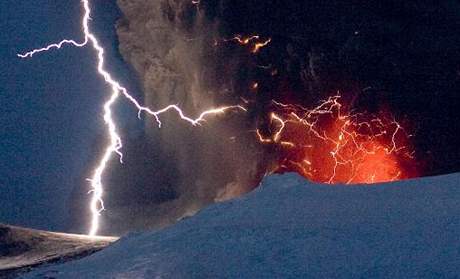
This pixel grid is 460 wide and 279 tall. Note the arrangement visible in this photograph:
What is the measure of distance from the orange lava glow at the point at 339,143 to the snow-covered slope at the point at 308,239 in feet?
18.3

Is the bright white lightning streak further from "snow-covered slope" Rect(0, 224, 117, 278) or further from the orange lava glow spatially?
"snow-covered slope" Rect(0, 224, 117, 278)

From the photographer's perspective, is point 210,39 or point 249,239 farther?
point 210,39

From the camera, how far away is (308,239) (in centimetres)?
236

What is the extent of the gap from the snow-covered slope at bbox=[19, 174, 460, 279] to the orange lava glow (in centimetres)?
559

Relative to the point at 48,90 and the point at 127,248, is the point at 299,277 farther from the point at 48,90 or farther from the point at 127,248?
the point at 48,90

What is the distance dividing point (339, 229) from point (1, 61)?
31.5 feet

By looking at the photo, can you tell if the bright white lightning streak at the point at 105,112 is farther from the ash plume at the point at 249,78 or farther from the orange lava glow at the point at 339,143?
the orange lava glow at the point at 339,143

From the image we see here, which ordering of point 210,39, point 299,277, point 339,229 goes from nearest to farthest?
point 299,277 → point 339,229 → point 210,39

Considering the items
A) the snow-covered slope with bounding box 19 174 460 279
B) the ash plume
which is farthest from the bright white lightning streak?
the snow-covered slope with bounding box 19 174 460 279

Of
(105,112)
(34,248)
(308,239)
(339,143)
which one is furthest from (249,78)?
(308,239)

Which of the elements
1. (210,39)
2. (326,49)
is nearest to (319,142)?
(326,49)

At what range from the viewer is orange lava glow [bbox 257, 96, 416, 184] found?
Answer: 27.7ft

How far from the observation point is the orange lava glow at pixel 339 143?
27.7 feet

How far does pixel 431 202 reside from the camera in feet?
8.59
